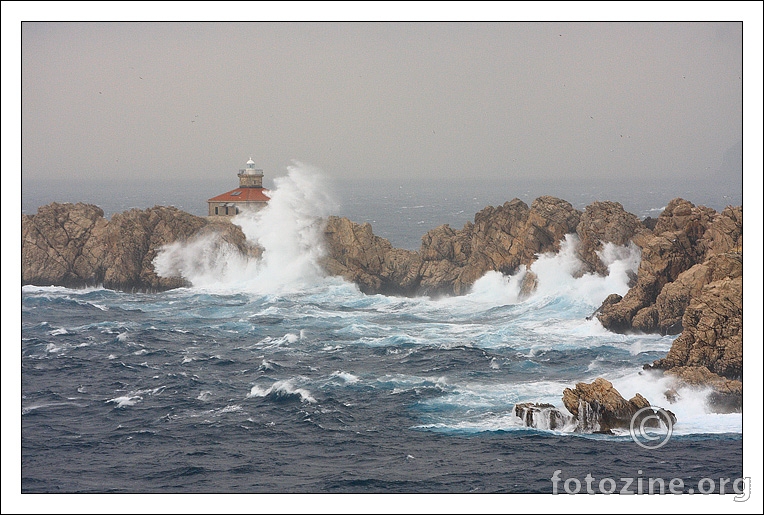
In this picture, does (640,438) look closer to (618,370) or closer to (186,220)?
(618,370)

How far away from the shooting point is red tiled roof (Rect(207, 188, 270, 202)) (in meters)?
53.9

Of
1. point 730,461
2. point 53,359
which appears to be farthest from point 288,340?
point 730,461

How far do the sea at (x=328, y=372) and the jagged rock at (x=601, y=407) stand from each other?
527 mm

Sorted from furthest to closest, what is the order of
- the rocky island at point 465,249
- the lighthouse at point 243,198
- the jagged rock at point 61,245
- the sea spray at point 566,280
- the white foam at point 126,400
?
the lighthouse at point 243,198
the jagged rock at point 61,245
the sea spray at point 566,280
the rocky island at point 465,249
the white foam at point 126,400

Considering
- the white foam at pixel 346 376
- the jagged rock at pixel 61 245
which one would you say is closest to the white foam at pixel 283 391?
the white foam at pixel 346 376

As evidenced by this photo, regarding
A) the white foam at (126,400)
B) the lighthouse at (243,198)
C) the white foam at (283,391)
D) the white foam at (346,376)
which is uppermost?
the lighthouse at (243,198)

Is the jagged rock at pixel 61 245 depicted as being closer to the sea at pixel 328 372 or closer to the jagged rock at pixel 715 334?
the sea at pixel 328 372

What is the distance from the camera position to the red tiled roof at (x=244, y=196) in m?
53.9

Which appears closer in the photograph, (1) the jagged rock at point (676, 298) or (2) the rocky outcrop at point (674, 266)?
(1) the jagged rock at point (676, 298)

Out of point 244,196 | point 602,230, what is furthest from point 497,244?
point 244,196

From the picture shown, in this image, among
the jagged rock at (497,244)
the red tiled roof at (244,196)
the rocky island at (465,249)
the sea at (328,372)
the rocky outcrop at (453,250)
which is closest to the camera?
the sea at (328,372)

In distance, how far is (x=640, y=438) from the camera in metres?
30.3

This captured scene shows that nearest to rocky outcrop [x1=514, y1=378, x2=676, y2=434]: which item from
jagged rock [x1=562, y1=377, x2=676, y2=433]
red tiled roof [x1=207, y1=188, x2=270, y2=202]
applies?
jagged rock [x1=562, y1=377, x2=676, y2=433]

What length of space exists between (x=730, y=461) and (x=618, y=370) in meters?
7.68
